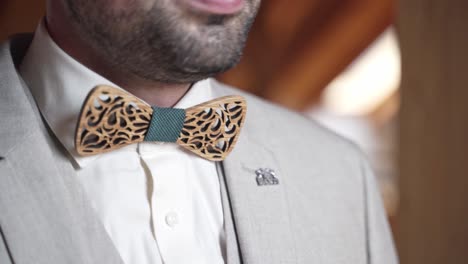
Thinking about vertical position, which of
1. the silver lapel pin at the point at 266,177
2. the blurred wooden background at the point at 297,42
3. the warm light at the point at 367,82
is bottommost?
the warm light at the point at 367,82

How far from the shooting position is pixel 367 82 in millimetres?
4930

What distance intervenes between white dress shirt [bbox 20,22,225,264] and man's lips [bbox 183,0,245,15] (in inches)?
7.8

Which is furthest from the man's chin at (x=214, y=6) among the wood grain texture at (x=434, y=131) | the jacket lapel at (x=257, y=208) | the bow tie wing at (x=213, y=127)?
the wood grain texture at (x=434, y=131)

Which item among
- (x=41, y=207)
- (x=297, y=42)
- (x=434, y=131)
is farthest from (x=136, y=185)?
(x=297, y=42)

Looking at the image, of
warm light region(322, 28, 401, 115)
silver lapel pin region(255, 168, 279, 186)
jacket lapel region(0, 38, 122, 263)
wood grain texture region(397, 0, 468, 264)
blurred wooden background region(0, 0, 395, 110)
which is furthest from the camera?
warm light region(322, 28, 401, 115)

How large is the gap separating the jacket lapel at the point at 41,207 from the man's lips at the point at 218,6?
314 mm

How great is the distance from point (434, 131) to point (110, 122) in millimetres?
758

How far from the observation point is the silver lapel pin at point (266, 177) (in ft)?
4.77

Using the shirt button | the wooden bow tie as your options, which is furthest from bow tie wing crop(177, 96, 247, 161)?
the shirt button

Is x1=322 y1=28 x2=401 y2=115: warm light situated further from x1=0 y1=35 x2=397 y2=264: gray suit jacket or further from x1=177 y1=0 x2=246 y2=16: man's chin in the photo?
x1=177 y1=0 x2=246 y2=16: man's chin

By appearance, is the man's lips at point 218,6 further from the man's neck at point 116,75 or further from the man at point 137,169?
the man's neck at point 116,75

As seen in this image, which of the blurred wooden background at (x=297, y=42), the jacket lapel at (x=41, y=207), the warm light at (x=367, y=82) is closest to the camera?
the jacket lapel at (x=41, y=207)

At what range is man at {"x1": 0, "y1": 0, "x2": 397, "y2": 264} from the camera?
3.99 feet

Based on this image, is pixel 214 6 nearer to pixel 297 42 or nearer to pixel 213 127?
pixel 213 127
